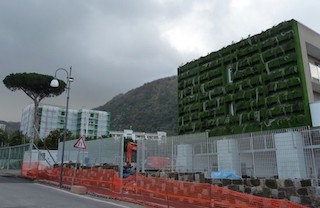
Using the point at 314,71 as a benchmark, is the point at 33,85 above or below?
above

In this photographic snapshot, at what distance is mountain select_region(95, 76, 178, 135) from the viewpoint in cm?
13338

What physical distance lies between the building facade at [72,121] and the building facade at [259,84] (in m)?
93.0

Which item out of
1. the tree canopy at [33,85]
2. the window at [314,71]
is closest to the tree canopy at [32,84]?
the tree canopy at [33,85]

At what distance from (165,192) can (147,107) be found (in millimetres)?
138618

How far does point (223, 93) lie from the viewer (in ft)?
105

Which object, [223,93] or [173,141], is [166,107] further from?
[173,141]

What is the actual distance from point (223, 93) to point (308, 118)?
964 cm

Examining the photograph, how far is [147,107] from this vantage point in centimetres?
15012

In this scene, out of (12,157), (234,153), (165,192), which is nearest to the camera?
(165,192)

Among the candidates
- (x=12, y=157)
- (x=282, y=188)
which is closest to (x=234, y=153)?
(x=282, y=188)

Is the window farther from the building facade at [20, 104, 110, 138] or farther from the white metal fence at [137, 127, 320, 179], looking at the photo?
the building facade at [20, 104, 110, 138]

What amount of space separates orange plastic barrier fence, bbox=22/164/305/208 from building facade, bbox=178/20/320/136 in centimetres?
1587

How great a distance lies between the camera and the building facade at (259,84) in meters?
25.4

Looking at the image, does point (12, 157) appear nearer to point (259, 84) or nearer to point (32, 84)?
point (32, 84)
